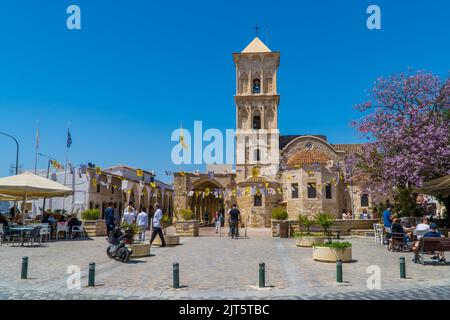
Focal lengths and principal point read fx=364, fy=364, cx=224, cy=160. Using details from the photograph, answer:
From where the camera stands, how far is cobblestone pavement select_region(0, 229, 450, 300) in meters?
6.63

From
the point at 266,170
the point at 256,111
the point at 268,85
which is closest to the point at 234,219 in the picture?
the point at 266,170

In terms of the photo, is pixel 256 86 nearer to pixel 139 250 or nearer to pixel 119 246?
pixel 139 250

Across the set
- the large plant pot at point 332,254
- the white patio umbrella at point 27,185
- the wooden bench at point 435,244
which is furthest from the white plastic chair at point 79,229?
the wooden bench at point 435,244

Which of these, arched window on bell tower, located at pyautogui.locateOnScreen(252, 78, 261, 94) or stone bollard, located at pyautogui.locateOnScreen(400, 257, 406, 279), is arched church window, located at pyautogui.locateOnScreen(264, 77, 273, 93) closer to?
arched window on bell tower, located at pyautogui.locateOnScreen(252, 78, 261, 94)

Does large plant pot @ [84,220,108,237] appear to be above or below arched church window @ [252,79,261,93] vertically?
below

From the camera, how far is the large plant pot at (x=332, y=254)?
10352 millimetres

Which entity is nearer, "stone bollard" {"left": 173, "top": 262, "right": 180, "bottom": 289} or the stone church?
"stone bollard" {"left": 173, "top": 262, "right": 180, "bottom": 289}

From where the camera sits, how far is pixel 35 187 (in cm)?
1549

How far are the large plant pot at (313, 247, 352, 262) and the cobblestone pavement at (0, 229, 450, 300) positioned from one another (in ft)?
0.90

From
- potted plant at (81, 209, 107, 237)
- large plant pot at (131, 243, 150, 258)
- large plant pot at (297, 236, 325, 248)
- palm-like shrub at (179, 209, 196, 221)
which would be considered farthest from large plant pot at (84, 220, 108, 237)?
large plant pot at (297, 236, 325, 248)

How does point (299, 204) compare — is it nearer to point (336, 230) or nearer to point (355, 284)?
point (336, 230)

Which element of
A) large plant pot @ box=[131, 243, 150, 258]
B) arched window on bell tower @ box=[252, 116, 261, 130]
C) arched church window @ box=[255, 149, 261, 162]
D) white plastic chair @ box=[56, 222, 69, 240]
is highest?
arched window on bell tower @ box=[252, 116, 261, 130]

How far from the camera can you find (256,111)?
43.7 metres
